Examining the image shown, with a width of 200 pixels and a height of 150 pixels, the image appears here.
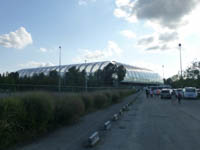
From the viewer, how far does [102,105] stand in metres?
19.6

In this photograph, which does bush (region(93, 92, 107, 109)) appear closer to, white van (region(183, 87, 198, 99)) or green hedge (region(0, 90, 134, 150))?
green hedge (region(0, 90, 134, 150))

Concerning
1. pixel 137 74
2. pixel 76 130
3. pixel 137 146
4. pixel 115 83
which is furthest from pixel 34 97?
pixel 137 74

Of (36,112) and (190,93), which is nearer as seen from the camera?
(36,112)

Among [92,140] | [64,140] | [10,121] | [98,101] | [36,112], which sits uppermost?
[36,112]

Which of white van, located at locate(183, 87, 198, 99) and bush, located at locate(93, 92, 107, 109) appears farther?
white van, located at locate(183, 87, 198, 99)

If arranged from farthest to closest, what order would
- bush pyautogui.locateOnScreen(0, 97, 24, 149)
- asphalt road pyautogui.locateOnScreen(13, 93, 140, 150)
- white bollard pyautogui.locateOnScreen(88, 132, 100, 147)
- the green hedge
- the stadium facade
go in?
the stadium facade
white bollard pyautogui.locateOnScreen(88, 132, 100, 147)
asphalt road pyautogui.locateOnScreen(13, 93, 140, 150)
the green hedge
bush pyautogui.locateOnScreen(0, 97, 24, 149)

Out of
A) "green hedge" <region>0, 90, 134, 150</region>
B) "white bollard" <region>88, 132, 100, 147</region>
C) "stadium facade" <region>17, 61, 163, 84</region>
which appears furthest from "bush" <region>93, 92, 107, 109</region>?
"stadium facade" <region>17, 61, 163, 84</region>

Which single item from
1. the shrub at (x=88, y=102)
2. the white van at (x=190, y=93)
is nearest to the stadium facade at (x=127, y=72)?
the white van at (x=190, y=93)

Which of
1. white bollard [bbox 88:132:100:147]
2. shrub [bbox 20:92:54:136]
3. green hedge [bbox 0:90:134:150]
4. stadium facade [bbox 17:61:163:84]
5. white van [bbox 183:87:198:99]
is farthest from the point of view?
stadium facade [bbox 17:61:163:84]

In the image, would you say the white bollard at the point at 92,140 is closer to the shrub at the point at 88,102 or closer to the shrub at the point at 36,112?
the shrub at the point at 36,112

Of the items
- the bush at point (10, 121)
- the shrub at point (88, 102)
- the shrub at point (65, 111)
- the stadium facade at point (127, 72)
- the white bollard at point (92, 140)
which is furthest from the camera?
the stadium facade at point (127, 72)

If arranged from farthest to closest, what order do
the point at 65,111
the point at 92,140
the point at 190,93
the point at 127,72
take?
the point at 127,72, the point at 190,93, the point at 65,111, the point at 92,140

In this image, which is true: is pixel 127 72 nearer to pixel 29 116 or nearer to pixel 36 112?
pixel 36 112

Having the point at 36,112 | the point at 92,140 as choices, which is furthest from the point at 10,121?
the point at 92,140
